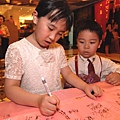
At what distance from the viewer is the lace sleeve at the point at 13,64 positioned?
2.16 feet

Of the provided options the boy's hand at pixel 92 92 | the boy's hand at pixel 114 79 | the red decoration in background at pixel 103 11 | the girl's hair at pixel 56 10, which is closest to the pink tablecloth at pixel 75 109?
the boy's hand at pixel 92 92

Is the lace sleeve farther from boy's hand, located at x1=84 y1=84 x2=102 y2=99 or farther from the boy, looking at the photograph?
the boy

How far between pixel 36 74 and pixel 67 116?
0.79ft

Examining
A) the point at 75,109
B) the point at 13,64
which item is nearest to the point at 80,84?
the point at 75,109

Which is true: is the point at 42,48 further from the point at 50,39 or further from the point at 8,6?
the point at 8,6

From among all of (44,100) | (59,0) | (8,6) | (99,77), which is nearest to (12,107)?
(44,100)

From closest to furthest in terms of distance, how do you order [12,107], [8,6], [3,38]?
[12,107], [3,38], [8,6]

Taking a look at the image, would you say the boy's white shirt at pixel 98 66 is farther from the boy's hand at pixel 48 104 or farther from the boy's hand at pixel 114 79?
the boy's hand at pixel 48 104

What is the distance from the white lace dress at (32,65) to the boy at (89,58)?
262 millimetres

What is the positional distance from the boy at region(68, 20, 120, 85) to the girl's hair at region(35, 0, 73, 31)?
0.39m

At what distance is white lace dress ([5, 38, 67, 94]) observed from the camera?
0.67 m

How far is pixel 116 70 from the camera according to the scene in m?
1.08

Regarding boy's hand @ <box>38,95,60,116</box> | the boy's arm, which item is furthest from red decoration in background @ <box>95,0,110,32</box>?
boy's hand @ <box>38,95,60,116</box>

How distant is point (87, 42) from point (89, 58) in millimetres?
107
